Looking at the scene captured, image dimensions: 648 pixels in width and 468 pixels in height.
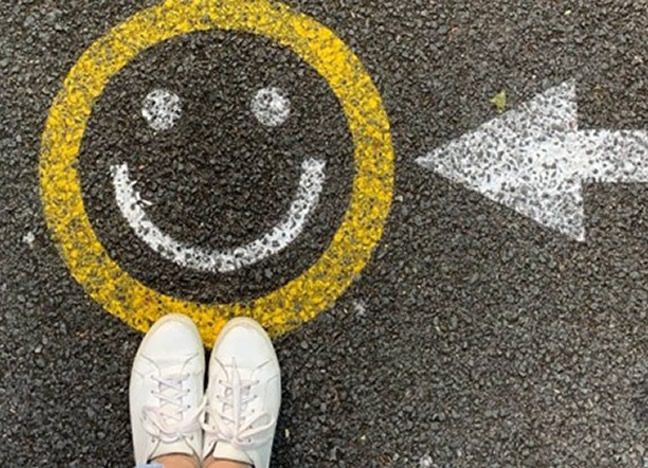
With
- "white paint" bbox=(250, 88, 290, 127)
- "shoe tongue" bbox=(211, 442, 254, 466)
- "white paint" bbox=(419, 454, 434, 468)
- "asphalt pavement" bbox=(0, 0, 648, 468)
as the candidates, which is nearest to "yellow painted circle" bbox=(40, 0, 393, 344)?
"asphalt pavement" bbox=(0, 0, 648, 468)

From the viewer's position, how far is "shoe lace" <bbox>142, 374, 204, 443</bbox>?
2215 millimetres

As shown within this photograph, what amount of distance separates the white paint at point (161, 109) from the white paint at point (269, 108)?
0.66 feet

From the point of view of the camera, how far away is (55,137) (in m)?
2.24

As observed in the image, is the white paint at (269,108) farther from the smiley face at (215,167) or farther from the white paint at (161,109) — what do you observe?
the white paint at (161,109)

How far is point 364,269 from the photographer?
7.32 ft

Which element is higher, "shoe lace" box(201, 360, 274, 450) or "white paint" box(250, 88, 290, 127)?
"white paint" box(250, 88, 290, 127)

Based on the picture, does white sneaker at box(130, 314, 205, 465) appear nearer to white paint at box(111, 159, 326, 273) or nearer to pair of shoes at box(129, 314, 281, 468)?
pair of shoes at box(129, 314, 281, 468)

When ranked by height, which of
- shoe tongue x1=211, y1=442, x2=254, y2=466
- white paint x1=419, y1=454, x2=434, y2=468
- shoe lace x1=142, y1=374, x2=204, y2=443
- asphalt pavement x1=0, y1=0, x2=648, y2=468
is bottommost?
shoe tongue x1=211, y1=442, x2=254, y2=466

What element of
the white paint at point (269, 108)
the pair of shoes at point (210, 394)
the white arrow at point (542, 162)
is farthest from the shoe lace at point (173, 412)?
the white arrow at point (542, 162)

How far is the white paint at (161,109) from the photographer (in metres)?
2.24

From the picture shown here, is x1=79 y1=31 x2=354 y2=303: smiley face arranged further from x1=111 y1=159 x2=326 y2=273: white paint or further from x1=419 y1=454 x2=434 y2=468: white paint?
x1=419 y1=454 x2=434 y2=468: white paint

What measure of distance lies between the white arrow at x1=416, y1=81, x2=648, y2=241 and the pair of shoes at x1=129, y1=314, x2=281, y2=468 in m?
0.68

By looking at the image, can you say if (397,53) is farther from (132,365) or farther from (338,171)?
(132,365)

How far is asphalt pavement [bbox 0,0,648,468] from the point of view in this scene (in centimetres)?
220
